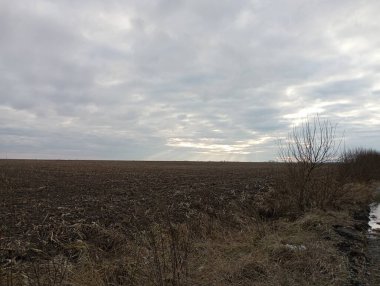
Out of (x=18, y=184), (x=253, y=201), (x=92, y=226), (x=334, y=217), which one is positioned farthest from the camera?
(x=18, y=184)

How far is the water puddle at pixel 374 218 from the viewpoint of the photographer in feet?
52.8

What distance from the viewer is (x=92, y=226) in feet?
38.4

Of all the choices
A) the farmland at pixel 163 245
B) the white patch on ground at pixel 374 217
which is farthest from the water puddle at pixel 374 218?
the farmland at pixel 163 245

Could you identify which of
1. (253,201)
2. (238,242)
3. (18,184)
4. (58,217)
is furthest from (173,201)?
(18,184)

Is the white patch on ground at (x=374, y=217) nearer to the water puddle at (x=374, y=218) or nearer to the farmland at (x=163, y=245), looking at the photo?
the water puddle at (x=374, y=218)

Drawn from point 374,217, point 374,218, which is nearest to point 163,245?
point 374,218

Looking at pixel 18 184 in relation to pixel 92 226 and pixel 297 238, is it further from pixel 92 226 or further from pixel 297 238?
pixel 297 238

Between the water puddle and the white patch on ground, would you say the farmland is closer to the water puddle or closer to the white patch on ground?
the water puddle

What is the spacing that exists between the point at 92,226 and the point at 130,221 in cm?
147

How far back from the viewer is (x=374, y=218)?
19500 mm

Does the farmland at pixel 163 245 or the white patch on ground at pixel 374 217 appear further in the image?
the white patch on ground at pixel 374 217

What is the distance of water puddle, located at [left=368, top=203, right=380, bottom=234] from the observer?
16.1 m

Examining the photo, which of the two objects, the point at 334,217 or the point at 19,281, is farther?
the point at 334,217

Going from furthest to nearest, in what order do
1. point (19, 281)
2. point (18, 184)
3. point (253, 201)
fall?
point (18, 184)
point (253, 201)
point (19, 281)
